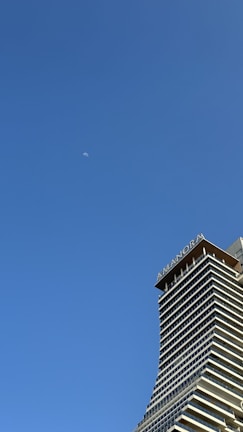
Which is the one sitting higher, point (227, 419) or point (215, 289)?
point (215, 289)

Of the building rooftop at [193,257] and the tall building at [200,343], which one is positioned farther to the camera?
the building rooftop at [193,257]

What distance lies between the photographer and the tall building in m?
105

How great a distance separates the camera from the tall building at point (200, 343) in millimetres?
104625

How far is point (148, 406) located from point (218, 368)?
614 inches

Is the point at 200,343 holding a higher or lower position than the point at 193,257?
lower

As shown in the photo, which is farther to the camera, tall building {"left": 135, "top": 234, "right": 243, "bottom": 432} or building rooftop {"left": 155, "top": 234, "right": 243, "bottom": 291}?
building rooftop {"left": 155, "top": 234, "right": 243, "bottom": 291}

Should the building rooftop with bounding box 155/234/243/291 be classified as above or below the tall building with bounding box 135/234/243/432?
above

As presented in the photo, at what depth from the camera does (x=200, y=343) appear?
391 ft

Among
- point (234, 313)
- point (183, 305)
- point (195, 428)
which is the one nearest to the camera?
point (195, 428)

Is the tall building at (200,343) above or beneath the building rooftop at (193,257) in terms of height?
beneath

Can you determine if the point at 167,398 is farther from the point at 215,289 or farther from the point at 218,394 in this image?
the point at 215,289

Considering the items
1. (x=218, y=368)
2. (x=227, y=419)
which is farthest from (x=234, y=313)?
(x=227, y=419)

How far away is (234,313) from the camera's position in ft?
411

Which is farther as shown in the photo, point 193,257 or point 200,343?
point 193,257
